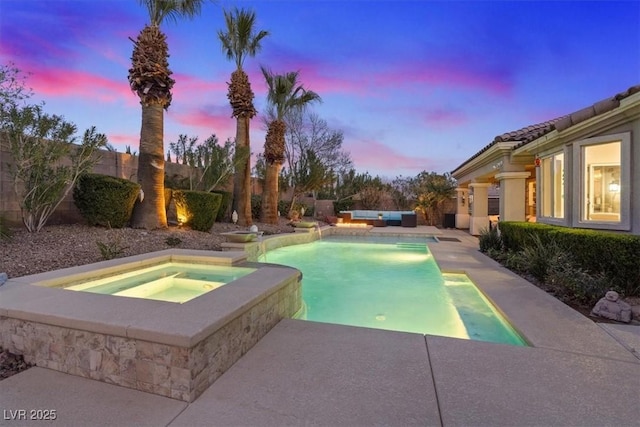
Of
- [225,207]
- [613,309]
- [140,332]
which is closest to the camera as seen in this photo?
[140,332]

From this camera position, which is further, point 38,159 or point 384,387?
point 38,159

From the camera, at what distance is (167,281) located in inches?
206

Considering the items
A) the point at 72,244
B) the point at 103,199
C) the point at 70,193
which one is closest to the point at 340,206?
the point at 103,199

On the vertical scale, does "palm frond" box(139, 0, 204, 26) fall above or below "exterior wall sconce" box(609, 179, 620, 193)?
above

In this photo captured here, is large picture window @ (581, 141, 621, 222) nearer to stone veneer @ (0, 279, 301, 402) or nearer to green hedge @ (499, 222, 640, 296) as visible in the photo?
green hedge @ (499, 222, 640, 296)

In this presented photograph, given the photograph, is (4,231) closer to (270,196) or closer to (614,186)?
(270,196)

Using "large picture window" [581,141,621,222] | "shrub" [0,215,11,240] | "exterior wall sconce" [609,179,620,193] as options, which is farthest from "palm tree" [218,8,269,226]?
"exterior wall sconce" [609,179,620,193]

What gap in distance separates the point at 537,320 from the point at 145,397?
4155 mm

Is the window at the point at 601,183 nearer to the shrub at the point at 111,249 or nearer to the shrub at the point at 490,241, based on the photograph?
the shrub at the point at 490,241

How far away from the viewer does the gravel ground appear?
18.0 ft

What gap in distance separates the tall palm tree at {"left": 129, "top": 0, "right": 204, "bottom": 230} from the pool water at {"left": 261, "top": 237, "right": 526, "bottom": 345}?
3652 millimetres

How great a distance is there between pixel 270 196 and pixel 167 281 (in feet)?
35.5

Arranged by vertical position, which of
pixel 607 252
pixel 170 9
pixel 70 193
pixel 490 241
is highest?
pixel 170 9

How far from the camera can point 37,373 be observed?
8.95ft
